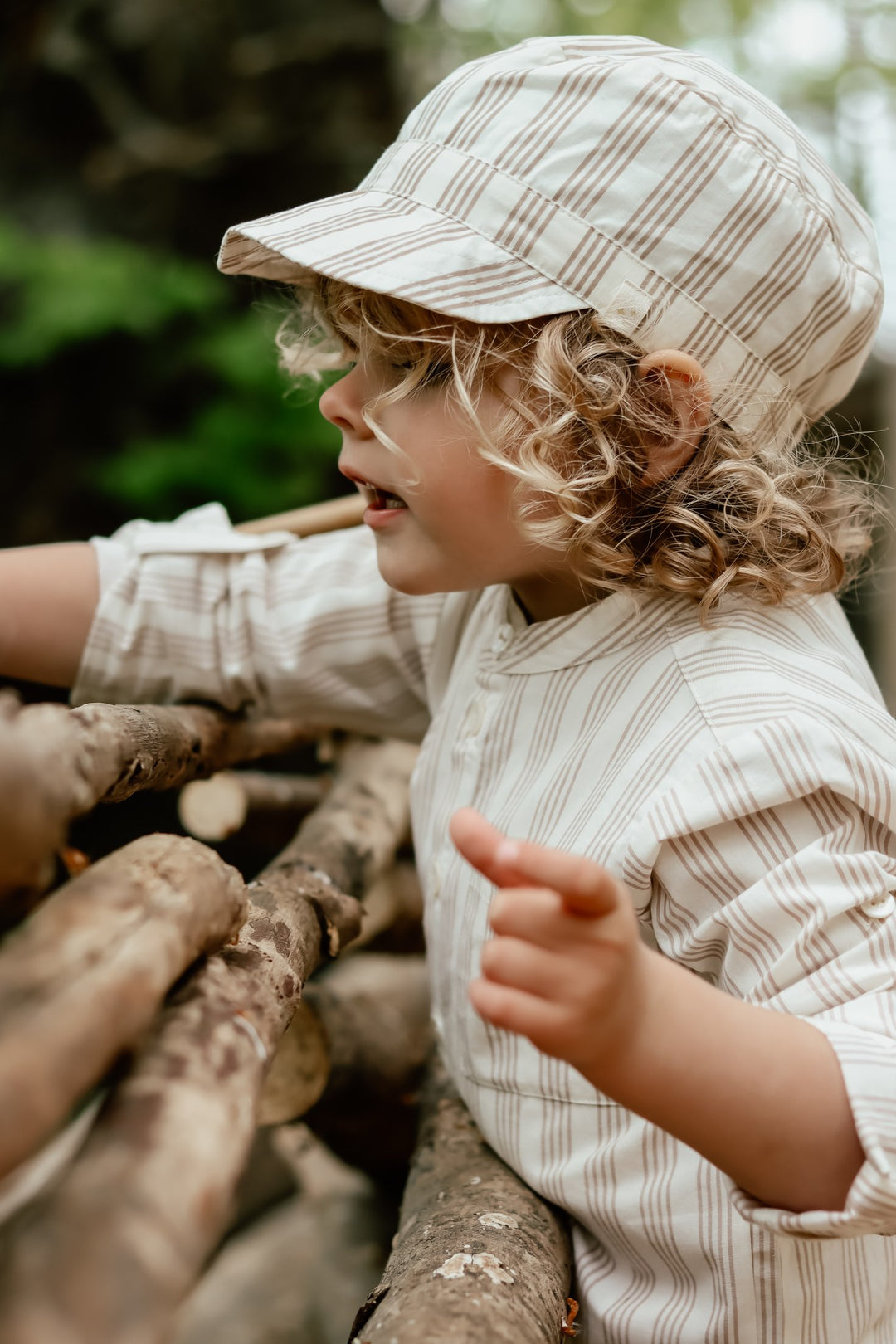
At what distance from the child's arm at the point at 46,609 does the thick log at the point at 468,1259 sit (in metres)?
0.59

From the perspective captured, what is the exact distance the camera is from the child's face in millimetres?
857

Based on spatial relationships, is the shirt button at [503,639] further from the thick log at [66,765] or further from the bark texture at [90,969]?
the bark texture at [90,969]

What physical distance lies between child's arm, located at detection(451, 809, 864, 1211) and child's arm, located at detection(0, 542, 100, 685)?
2.22 feet

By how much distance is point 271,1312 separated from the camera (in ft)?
3.92

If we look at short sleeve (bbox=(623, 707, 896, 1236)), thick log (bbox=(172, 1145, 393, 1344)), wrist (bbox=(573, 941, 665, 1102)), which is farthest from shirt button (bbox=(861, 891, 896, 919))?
thick log (bbox=(172, 1145, 393, 1344))

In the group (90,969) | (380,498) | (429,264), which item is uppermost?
(429,264)

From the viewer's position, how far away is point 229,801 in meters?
1.41

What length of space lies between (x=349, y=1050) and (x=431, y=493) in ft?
2.10

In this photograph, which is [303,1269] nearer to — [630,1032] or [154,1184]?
[630,1032]

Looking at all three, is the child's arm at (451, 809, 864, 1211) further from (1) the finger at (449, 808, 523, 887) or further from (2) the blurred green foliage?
(2) the blurred green foliage

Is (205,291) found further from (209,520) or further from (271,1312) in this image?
(271,1312)

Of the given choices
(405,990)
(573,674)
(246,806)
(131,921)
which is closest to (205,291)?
(246,806)

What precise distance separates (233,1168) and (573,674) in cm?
56

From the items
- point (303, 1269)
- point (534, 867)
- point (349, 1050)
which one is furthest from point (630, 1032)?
point (303, 1269)
